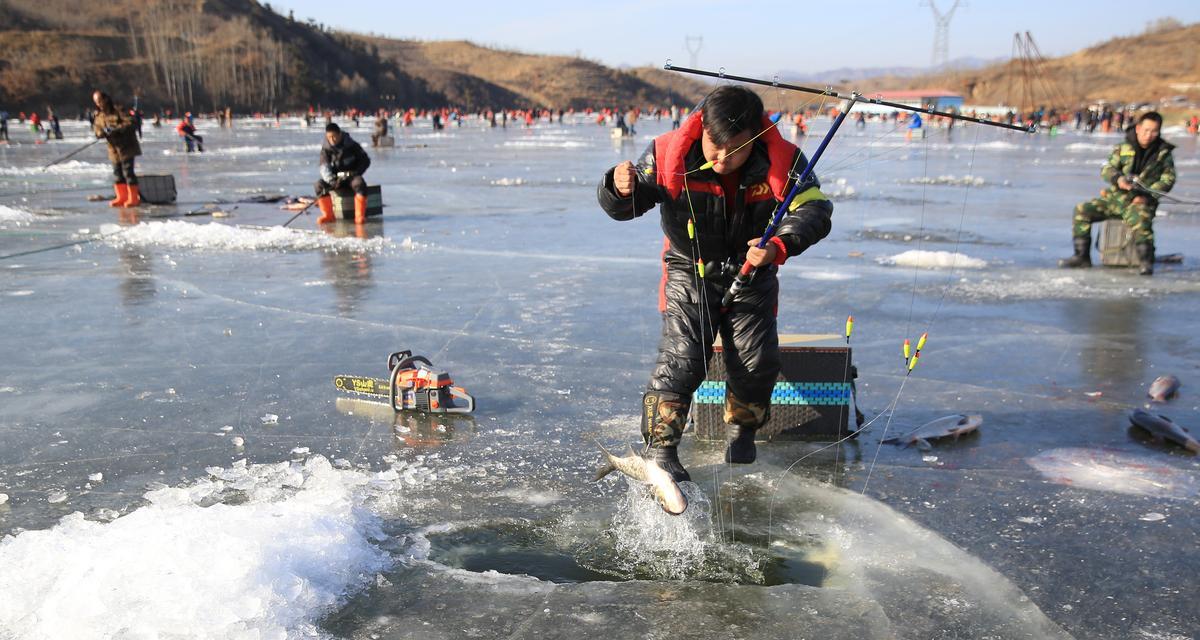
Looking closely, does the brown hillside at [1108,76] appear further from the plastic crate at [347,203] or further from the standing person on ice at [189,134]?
the plastic crate at [347,203]

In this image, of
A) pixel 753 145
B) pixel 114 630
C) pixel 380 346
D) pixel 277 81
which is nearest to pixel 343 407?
pixel 380 346

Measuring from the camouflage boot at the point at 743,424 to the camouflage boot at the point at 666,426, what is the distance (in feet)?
1.11

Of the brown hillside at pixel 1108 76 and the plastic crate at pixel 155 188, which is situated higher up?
the brown hillside at pixel 1108 76

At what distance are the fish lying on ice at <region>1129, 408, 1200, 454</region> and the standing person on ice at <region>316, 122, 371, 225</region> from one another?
476 inches

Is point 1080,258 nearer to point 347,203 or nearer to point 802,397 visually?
point 802,397

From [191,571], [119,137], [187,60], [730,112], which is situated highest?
[187,60]

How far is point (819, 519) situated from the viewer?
4340 mm

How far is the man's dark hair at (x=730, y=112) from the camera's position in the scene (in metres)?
3.86

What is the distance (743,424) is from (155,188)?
1678cm

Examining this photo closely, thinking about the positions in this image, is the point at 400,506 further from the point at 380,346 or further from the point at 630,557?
the point at 380,346

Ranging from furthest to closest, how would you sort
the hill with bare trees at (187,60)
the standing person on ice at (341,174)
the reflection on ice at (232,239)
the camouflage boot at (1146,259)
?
the hill with bare trees at (187,60)
the standing person on ice at (341,174)
the reflection on ice at (232,239)
the camouflage boot at (1146,259)

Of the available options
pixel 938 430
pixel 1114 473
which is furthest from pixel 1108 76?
pixel 1114 473

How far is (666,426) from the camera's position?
427 centimetres

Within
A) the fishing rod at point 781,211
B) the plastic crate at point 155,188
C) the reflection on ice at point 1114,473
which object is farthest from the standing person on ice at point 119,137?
the reflection on ice at point 1114,473
